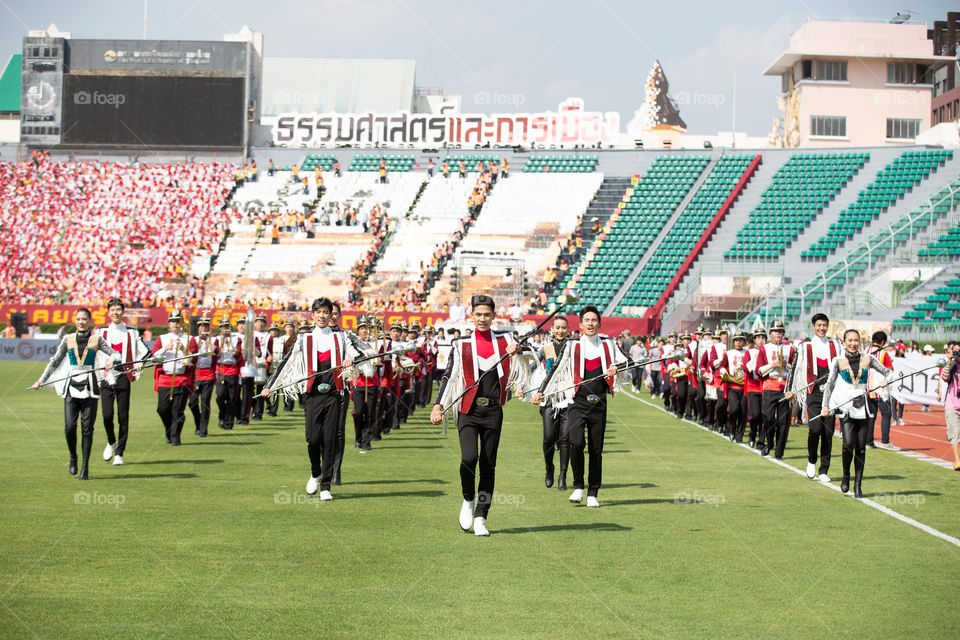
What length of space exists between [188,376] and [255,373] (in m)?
4.29

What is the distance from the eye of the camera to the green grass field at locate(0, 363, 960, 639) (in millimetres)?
6930

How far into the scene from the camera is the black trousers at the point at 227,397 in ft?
68.0

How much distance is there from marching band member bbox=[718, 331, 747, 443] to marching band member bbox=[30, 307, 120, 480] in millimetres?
10795

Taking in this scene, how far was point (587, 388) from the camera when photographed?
39.4 ft

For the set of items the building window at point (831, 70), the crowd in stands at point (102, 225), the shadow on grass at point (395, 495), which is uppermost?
the building window at point (831, 70)

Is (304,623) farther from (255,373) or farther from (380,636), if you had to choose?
(255,373)

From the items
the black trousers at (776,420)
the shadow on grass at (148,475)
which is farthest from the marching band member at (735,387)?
the shadow on grass at (148,475)

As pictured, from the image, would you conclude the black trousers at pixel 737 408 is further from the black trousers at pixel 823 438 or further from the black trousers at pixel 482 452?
the black trousers at pixel 482 452

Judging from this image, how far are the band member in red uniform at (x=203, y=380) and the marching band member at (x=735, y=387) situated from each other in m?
9.09

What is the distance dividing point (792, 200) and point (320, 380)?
45265 mm

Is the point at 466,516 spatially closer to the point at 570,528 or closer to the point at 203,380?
the point at 570,528

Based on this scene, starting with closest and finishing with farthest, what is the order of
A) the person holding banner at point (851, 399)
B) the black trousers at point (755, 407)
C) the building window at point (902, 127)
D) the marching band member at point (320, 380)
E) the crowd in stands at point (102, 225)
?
1. the marching band member at point (320, 380)
2. the person holding banner at point (851, 399)
3. the black trousers at point (755, 407)
4. the crowd in stands at point (102, 225)
5. the building window at point (902, 127)

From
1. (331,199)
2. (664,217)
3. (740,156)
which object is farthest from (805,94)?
(331,199)

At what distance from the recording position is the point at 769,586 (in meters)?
8.03
